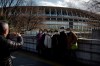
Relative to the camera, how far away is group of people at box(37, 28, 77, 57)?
505 inches

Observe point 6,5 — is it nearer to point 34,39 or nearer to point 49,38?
point 34,39

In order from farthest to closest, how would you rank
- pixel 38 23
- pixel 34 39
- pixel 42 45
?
pixel 38 23
pixel 34 39
pixel 42 45

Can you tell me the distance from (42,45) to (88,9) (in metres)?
16.7

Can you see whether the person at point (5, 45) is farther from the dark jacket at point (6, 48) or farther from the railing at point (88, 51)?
the railing at point (88, 51)

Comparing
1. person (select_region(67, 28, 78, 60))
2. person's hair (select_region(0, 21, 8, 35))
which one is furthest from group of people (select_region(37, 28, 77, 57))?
person's hair (select_region(0, 21, 8, 35))

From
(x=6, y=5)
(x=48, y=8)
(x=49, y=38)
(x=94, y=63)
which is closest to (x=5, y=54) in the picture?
(x=94, y=63)

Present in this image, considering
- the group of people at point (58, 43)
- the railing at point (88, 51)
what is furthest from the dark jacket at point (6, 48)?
the group of people at point (58, 43)

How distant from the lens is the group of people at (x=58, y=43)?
42.1 feet

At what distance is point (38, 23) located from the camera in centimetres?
6931

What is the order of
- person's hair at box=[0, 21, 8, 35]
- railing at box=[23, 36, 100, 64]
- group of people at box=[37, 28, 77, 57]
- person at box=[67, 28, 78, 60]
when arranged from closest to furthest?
1. person's hair at box=[0, 21, 8, 35]
2. railing at box=[23, 36, 100, 64]
3. person at box=[67, 28, 78, 60]
4. group of people at box=[37, 28, 77, 57]

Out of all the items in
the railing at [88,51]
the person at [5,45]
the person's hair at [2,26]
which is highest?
the person's hair at [2,26]

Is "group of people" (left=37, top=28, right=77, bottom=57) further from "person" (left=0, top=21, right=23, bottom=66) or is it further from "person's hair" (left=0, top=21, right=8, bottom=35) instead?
"person's hair" (left=0, top=21, right=8, bottom=35)

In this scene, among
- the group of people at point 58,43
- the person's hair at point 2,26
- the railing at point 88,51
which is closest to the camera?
the person's hair at point 2,26

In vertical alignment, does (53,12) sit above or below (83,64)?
above
